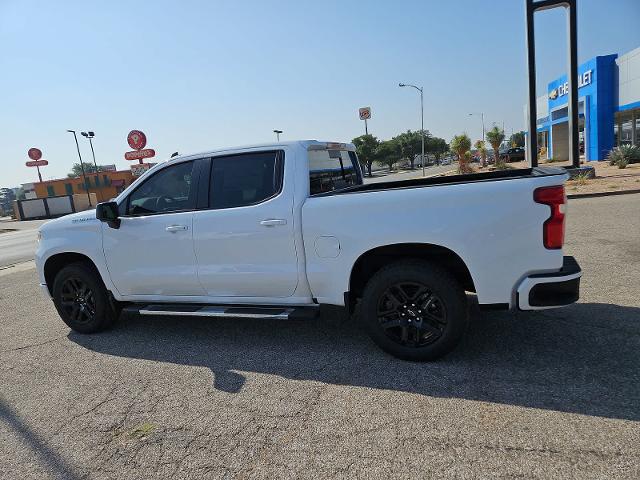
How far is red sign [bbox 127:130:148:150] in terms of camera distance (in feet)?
92.6

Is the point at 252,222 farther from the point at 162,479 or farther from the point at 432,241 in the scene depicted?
the point at 162,479

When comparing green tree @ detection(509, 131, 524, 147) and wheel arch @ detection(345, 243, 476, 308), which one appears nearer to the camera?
wheel arch @ detection(345, 243, 476, 308)

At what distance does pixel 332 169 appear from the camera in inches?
192

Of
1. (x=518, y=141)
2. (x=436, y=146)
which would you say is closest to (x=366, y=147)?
(x=436, y=146)

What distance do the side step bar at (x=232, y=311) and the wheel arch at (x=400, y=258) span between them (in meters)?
0.43

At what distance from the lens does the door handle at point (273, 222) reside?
4.01 m

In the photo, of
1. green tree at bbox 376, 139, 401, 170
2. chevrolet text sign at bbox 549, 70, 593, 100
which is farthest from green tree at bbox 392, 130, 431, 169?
chevrolet text sign at bbox 549, 70, 593, 100

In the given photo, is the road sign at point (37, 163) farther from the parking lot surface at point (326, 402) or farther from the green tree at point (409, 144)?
the parking lot surface at point (326, 402)

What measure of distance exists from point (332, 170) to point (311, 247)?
4.07ft

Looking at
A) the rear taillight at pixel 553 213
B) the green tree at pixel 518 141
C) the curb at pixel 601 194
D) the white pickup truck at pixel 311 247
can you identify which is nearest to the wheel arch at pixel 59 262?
the white pickup truck at pixel 311 247

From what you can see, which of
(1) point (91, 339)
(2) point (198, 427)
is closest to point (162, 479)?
(2) point (198, 427)

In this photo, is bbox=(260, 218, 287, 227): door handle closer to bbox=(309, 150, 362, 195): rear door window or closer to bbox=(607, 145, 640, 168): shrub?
bbox=(309, 150, 362, 195): rear door window

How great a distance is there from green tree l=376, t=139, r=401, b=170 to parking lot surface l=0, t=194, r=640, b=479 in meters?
91.3

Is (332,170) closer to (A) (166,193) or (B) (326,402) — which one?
(A) (166,193)
